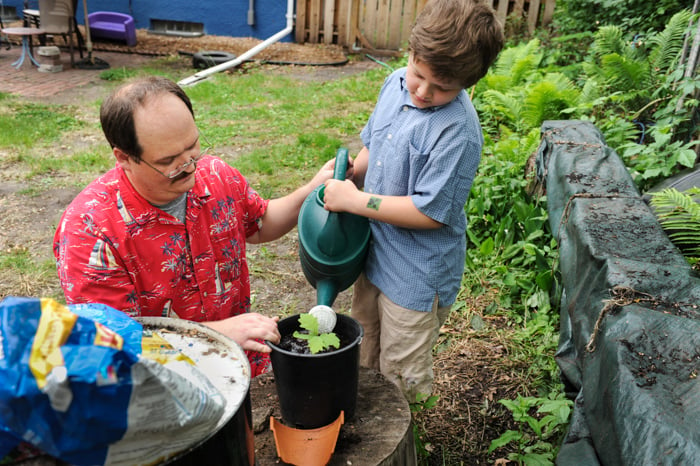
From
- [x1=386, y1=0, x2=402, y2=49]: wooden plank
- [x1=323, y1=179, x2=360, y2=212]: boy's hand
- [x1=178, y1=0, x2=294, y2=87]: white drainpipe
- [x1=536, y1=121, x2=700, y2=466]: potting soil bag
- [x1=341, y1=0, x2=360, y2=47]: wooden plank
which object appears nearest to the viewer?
[x1=536, y1=121, x2=700, y2=466]: potting soil bag

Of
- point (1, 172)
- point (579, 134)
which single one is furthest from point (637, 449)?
point (1, 172)

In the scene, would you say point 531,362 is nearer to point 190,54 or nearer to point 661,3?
point 661,3

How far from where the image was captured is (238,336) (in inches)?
52.4

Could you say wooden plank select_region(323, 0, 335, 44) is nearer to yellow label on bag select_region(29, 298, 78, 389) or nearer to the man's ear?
the man's ear

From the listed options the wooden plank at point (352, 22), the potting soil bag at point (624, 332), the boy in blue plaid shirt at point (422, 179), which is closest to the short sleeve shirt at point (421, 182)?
the boy in blue plaid shirt at point (422, 179)

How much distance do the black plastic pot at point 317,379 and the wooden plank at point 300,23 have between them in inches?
376

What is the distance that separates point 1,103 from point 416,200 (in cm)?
662

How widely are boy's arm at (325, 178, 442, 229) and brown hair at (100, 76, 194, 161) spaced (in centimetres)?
50

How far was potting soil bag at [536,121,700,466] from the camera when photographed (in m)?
1.48

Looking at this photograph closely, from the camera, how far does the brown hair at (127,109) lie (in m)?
1.34

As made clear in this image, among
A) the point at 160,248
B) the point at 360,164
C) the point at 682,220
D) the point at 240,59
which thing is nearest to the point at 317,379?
the point at 160,248

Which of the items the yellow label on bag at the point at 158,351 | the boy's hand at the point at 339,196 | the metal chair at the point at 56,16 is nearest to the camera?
the yellow label on bag at the point at 158,351

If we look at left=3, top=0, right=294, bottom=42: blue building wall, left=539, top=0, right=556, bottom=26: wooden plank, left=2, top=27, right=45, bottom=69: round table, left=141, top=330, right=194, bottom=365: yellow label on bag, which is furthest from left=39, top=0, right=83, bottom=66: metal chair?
left=141, top=330, right=194, bottom=365: yellow label on bag

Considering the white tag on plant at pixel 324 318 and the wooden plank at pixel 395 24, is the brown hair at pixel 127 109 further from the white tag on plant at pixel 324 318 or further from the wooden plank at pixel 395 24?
the wooden plank at pixel 395 24
